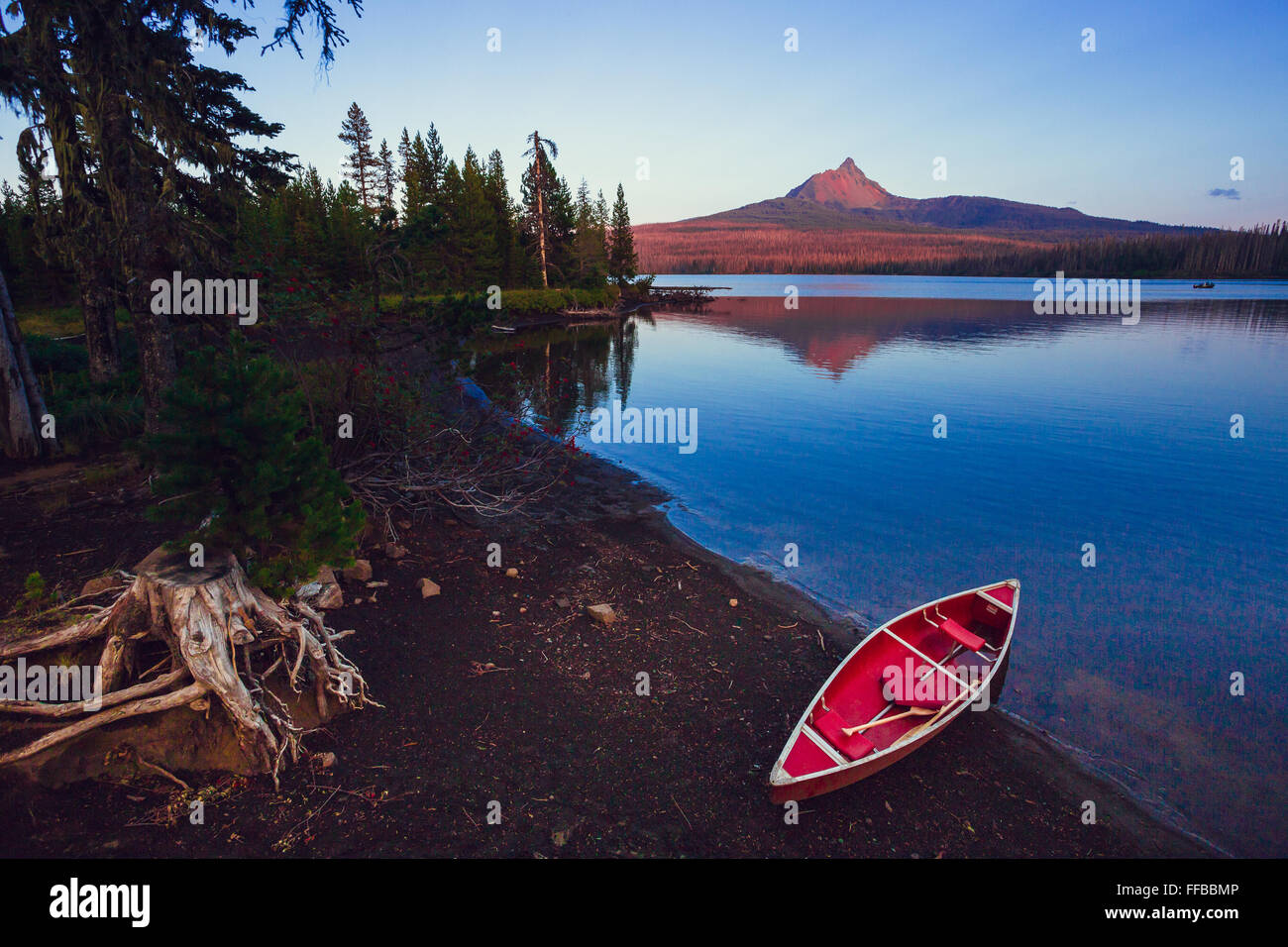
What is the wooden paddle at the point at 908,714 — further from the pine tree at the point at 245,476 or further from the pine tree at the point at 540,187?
the pine tree at the point at 540,187

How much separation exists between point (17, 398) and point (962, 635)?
56.9 feet

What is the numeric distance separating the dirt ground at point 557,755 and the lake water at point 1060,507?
182 cm

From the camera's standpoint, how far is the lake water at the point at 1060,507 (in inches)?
328

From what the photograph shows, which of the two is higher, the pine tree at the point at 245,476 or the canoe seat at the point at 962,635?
the pine tree at the point at 245,476

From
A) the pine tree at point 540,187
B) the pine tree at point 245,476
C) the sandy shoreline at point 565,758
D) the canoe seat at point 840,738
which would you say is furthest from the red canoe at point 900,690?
the pine tree at point 540,187

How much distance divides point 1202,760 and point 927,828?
4.45 m

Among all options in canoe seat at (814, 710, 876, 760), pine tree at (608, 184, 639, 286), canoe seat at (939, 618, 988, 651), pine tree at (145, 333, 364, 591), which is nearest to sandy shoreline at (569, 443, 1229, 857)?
canoe seat at (814, 710, 876, 760)

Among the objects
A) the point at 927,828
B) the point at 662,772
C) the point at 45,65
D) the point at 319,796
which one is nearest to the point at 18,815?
the point at 319,796

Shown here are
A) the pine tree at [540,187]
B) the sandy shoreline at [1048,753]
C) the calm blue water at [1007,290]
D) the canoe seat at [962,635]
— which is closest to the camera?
the sandy shoreline at [1048,753]

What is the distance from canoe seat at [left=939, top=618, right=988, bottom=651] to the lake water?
1.21 m

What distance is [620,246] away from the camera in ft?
272

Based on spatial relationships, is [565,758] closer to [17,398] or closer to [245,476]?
[245,476]

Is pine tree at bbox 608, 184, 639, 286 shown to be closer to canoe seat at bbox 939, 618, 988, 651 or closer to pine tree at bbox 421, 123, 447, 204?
pine tree at bbox 421, 123, 447, 204

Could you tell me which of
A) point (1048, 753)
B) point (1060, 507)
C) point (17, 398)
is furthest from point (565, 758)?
point (1060, 507)
